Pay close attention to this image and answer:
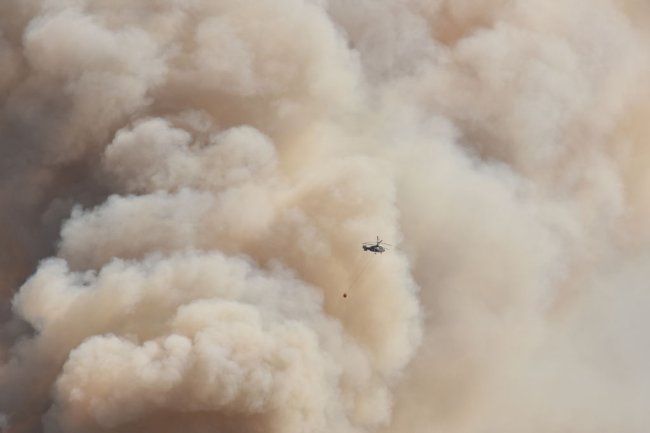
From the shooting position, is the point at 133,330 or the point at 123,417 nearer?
the point at 123,417

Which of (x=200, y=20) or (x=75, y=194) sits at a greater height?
(x=200, y=20)

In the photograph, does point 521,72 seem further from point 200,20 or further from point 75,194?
point 75,194

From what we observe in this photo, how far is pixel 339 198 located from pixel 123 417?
11407mm

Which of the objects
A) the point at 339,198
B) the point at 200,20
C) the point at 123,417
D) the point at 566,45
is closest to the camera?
the point at 123,417

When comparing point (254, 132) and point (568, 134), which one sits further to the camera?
point (568, 134)

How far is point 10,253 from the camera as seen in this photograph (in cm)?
3231

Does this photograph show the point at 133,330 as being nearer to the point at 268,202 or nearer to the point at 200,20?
the point at 268,202

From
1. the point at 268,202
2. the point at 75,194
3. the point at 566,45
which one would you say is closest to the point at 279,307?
the point at 268,202

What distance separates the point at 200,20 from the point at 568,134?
17.2 meters

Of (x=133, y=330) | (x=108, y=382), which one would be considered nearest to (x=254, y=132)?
(x=133, y=330)

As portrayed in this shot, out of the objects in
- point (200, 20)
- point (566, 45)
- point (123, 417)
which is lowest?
point (123, 417)

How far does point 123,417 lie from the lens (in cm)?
2634

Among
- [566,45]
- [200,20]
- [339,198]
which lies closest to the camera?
[339,198]

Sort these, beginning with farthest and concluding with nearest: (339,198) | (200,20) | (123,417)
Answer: (200,20), (339,198), (123,417)
